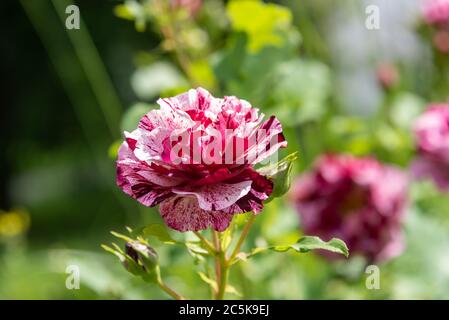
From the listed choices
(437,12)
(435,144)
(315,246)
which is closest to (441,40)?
(437,12)

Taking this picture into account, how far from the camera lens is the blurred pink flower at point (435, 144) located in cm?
90

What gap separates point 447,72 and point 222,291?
2.87 feet

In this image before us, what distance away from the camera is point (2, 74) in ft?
13.0

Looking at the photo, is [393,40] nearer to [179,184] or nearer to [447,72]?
[447,72]

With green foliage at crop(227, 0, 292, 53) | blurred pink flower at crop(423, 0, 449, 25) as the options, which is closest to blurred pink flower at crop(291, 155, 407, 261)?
green foliage at crop(227, 0, 292, 53)

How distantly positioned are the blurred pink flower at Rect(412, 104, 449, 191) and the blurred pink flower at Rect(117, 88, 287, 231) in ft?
1.63

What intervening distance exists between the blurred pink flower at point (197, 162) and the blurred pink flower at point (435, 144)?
496 millimetres

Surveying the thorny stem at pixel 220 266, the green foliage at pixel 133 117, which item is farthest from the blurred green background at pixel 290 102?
the thorny stem at pixel 220 266

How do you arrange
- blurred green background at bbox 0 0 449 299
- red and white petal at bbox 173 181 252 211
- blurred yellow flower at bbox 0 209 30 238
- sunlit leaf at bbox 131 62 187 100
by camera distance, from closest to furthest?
red and white petal at bbox 173 181 252 211 → blurred green background at bbox 0 0 449 299 → sunlit leaf at bbox 131 62 187 100 → blurred yellow flower at bbox 0 209 30 238

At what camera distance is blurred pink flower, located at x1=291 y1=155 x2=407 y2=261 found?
2.91 feet

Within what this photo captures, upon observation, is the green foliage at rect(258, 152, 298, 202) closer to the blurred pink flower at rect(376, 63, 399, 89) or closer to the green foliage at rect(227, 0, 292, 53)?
the green foliage at rect(227, 0, 292, 53)

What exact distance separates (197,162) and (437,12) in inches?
32.9

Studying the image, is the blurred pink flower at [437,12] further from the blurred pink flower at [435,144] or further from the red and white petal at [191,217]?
the red and white petal at [191,217]

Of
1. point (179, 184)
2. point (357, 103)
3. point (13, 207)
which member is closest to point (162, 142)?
point (179, 184)
